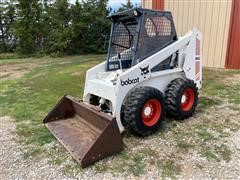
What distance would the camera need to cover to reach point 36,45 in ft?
47.7

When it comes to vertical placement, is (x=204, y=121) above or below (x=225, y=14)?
below

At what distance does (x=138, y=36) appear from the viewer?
11.8ft

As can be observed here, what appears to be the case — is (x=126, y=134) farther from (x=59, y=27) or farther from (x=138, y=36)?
(x=59, y=27)

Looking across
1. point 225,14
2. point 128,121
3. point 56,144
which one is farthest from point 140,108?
point 225,14

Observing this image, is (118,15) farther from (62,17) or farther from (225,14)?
(62,17)

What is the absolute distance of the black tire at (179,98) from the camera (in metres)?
3.75

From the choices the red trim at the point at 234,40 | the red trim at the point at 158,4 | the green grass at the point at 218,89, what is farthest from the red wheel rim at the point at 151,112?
the red trim at the point at 158,4

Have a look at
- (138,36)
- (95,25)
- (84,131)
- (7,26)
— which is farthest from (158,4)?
(7,26)

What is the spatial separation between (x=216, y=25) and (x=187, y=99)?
5095 millimetres

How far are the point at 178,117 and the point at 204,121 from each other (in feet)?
1.44

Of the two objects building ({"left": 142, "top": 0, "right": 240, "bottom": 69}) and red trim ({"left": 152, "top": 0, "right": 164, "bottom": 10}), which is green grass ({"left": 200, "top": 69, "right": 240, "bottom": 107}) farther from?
→ red trim ({"left": 152, "top": 0, "right": 164, "bottom": 10})

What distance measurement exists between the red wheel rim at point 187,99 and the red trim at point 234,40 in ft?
15.5

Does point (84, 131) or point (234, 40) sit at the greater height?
point (234, 40)

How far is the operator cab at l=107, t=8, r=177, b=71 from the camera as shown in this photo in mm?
3627
